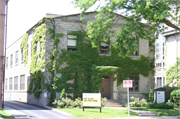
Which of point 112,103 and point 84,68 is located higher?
point 84,68

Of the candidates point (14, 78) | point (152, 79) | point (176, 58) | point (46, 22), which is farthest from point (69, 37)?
point (14, 78)

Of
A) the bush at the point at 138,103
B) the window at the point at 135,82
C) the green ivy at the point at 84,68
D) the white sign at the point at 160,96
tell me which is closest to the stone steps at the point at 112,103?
the bush at the point at 138,103

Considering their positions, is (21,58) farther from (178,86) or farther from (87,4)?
(178,86)

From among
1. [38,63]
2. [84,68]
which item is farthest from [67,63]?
[38,63]

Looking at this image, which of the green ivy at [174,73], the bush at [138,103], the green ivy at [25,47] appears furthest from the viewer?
the green ivy at [25,47]

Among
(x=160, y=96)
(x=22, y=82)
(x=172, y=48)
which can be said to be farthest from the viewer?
(x=22, y=82)

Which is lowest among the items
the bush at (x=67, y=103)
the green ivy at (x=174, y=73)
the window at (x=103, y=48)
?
the bush at (x=67, y=103)

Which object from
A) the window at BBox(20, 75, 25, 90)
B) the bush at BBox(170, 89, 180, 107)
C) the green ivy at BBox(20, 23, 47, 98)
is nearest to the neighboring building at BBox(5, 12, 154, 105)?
the window at BBox(20, 75, 25, 90)

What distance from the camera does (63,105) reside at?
23.2 m

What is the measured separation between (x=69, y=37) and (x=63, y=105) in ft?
24.2

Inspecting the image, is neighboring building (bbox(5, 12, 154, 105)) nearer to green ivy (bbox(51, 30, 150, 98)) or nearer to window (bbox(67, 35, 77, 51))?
window (bbox(67, 35, 77, 51))

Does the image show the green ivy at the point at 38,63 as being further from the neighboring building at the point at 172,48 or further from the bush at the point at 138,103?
the neighboring building at the point at 172,48

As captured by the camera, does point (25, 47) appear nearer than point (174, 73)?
No

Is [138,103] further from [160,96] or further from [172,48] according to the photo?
[172,48]
